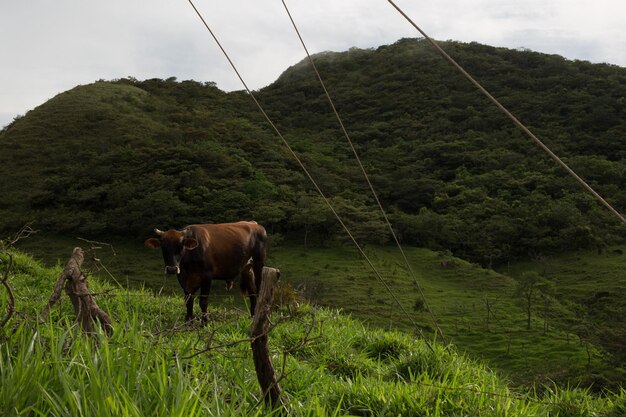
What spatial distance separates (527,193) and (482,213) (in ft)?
22.1

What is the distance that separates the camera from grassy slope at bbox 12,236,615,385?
2386 centimetres

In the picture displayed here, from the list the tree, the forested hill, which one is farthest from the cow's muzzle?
the forested hill

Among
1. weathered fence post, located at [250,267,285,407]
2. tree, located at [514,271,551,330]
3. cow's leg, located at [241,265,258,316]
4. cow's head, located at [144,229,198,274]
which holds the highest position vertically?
weathered fence post, located at [250,267,285,407]

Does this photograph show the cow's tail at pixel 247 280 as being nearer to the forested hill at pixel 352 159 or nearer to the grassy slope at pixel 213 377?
the grassy slope at pixel 213 377

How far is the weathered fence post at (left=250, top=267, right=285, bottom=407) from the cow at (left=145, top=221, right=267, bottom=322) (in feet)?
15.4

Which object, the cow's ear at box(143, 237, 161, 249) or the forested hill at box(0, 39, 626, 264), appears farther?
the forested hill at box(0, 39, 626, 264)

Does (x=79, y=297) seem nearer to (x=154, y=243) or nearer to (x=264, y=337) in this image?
(x=264, y=337)

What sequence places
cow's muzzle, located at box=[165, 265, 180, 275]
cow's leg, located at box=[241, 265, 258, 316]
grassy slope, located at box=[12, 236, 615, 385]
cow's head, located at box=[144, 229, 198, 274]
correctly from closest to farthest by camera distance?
cow's muzzle, located at box=[165, 265, 180, 275] → cow's head, located at box=[144, 229, 198, 274] → cow's leg, located at box=[241, 265, 258, 316] → grassy slope, located at box=[12, 236, 615, 385]

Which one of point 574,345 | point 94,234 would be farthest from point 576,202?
point 94,234

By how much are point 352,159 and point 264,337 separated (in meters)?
66.7

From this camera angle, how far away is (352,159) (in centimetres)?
6862

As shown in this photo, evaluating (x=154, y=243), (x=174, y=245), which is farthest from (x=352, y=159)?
(x=174, y=245)

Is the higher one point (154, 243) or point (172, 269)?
point (154, 243)

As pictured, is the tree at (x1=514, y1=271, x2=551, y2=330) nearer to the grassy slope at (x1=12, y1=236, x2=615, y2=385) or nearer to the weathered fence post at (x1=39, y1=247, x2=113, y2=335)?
the grassy slope at (x1=12, y1=236, x2=615, y2=385)
